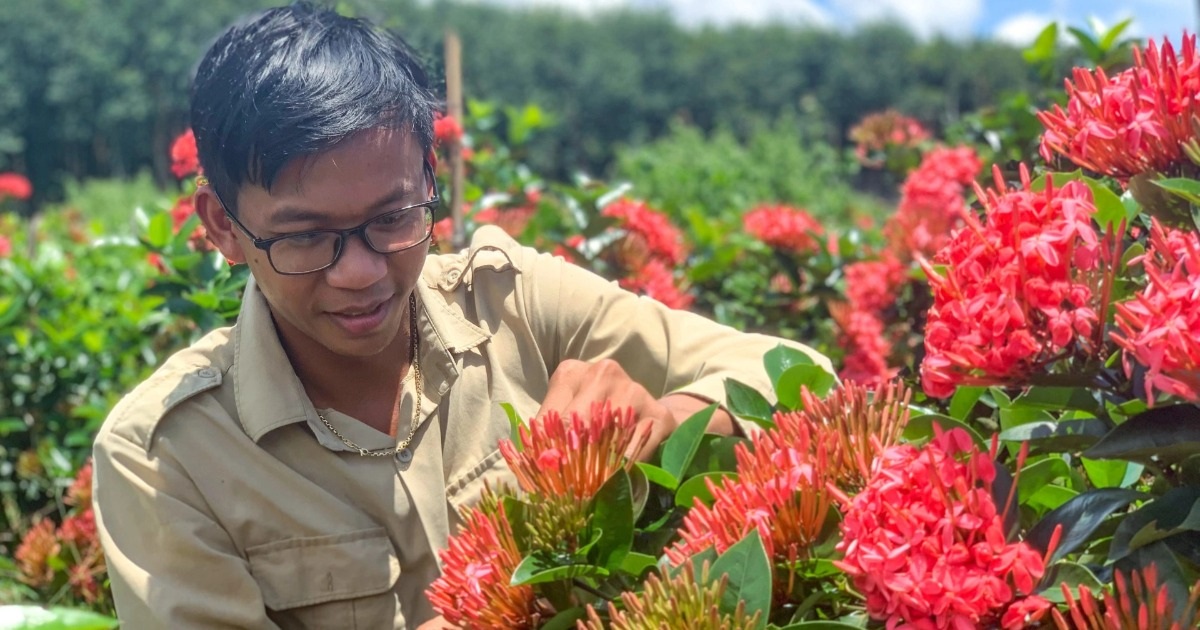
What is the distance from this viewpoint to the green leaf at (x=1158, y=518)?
3.34 ft

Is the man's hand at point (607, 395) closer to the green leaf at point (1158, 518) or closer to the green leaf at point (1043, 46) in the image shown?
the green leaf at point (1158, 518)

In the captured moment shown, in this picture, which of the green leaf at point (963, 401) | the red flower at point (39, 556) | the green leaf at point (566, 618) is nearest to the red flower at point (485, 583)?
the green leaf at point (566, 618)

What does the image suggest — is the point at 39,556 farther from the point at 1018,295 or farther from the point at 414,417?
the point at 1018,295

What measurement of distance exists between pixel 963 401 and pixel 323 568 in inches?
40.7

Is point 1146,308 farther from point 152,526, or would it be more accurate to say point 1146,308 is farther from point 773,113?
point 773,113

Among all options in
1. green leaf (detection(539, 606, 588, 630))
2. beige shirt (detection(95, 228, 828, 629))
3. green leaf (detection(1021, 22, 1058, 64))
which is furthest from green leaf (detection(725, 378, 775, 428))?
green leaf (detection(1021, 22, 1058, 64))

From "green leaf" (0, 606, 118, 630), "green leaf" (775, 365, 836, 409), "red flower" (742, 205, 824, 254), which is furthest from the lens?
"red flower" (742, 205, 824, 254)

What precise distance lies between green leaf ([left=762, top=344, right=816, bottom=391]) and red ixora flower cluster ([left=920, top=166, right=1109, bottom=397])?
65 centimetres

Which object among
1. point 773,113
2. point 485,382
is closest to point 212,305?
point 485,382

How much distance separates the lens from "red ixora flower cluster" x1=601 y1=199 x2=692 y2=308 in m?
3.62

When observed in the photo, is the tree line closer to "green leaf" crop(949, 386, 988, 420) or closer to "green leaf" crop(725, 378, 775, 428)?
"green leaf" crop(725, 378, 775, 428)

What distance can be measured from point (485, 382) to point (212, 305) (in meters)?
1.12

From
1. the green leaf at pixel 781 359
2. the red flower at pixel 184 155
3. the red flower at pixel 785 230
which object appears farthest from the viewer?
the red flower at pixel 785 230

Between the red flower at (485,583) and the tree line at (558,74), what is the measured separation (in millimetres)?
35025
